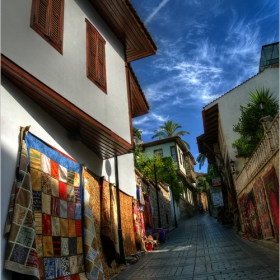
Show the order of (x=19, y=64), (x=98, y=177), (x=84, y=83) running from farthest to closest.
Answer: (x=98, y=177), (x=84, y=83), (x=19, y=64)

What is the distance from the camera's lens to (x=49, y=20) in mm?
5918

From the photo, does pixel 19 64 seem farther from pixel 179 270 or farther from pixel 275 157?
pixel 275 157

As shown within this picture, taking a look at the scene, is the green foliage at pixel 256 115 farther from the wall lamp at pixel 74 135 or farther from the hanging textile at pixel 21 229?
the hanging textile at pixel 21 229

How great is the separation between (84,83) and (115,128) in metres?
1.73

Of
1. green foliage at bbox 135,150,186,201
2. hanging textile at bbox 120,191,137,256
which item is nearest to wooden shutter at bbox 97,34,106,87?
hanging textile at bbox 120,191,137,256

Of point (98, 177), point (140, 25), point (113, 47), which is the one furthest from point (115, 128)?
point (140, 25)

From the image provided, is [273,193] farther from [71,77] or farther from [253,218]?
[71,77]

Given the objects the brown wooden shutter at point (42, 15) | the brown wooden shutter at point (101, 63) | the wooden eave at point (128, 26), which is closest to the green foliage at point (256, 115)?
the wooden eave at point (128, 26)

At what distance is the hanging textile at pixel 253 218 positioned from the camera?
1185 centimetres

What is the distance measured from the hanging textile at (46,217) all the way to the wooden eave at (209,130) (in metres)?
16.4

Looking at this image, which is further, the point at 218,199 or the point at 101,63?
the point at 218,199

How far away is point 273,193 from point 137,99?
7.15 meters

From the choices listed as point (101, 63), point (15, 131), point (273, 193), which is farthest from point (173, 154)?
point (15, 131)

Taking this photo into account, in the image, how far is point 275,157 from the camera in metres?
7.63
